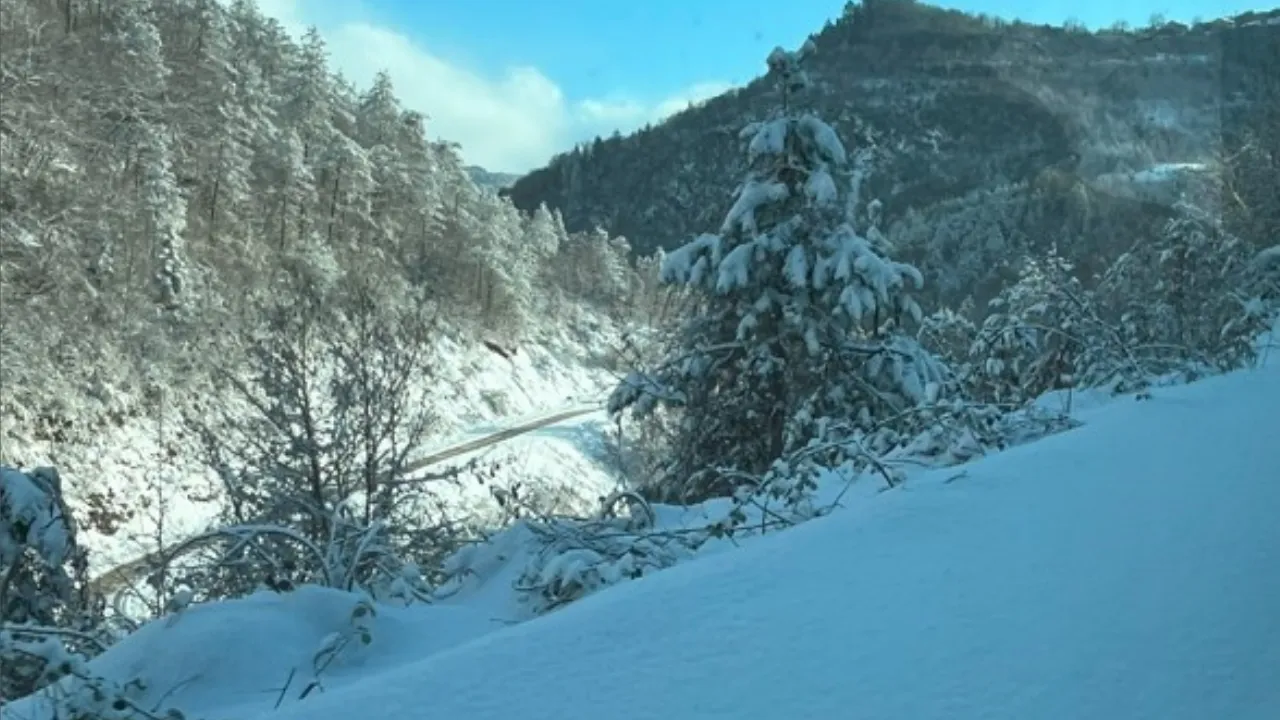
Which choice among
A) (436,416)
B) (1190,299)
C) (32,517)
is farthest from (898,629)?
(436,416)

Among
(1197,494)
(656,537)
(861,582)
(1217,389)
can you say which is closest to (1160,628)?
(861,582)

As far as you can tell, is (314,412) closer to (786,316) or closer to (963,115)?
(786,316)

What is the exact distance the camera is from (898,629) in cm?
229

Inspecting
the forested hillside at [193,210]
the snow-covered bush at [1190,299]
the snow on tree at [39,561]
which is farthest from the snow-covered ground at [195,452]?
the snow-covered bush at [1190,299]

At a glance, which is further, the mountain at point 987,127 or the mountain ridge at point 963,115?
the mountain ridge at point 963,115

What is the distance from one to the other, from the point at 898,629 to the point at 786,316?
8.13 metres

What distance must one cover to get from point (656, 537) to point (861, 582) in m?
1.95

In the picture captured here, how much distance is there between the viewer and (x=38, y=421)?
11.4 metres

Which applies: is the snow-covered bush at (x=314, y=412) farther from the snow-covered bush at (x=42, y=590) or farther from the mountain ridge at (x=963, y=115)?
the mountain ridge at (x=963, y=115)

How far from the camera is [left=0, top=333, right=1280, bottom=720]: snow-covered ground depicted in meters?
2.00

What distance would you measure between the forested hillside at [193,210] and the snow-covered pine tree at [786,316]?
5.09 m

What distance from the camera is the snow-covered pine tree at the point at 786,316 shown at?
10047mm

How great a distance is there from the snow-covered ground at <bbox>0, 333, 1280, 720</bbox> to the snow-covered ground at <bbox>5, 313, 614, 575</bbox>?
24.3 feet

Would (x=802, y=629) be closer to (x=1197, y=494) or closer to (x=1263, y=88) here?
(x=1197, y=494)
